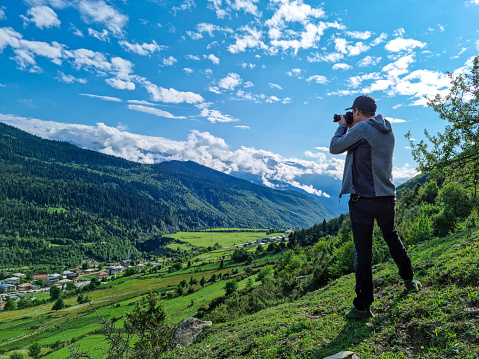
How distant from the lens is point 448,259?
676cm

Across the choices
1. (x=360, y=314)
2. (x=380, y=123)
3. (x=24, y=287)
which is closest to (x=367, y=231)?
(x=360, y=314)

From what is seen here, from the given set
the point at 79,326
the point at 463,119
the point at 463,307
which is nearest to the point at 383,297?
the point at 463,307

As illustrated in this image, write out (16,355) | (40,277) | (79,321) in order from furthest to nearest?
(40,277), (79,321), (16,355)

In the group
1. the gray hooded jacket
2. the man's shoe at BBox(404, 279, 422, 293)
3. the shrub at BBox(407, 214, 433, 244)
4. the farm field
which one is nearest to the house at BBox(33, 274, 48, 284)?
the farm field

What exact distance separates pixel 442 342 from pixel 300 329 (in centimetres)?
300

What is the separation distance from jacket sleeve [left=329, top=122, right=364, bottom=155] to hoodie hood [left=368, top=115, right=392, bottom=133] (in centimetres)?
26

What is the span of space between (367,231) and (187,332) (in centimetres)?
1238

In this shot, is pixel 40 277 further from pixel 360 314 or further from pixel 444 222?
pixel 360 314

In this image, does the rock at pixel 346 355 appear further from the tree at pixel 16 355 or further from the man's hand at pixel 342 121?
the tree at pixel 16 355

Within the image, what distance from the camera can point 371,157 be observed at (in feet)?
16.9

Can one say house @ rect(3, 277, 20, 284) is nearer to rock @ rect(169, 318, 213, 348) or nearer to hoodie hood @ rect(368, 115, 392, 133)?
rock @ rect(169, 318, 213, 348)

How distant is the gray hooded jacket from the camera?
16.6 ft

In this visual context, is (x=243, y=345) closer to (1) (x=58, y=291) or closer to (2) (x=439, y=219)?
(2) (x=439, y=219)

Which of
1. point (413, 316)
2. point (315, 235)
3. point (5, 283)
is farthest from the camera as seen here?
point (5, 283)
